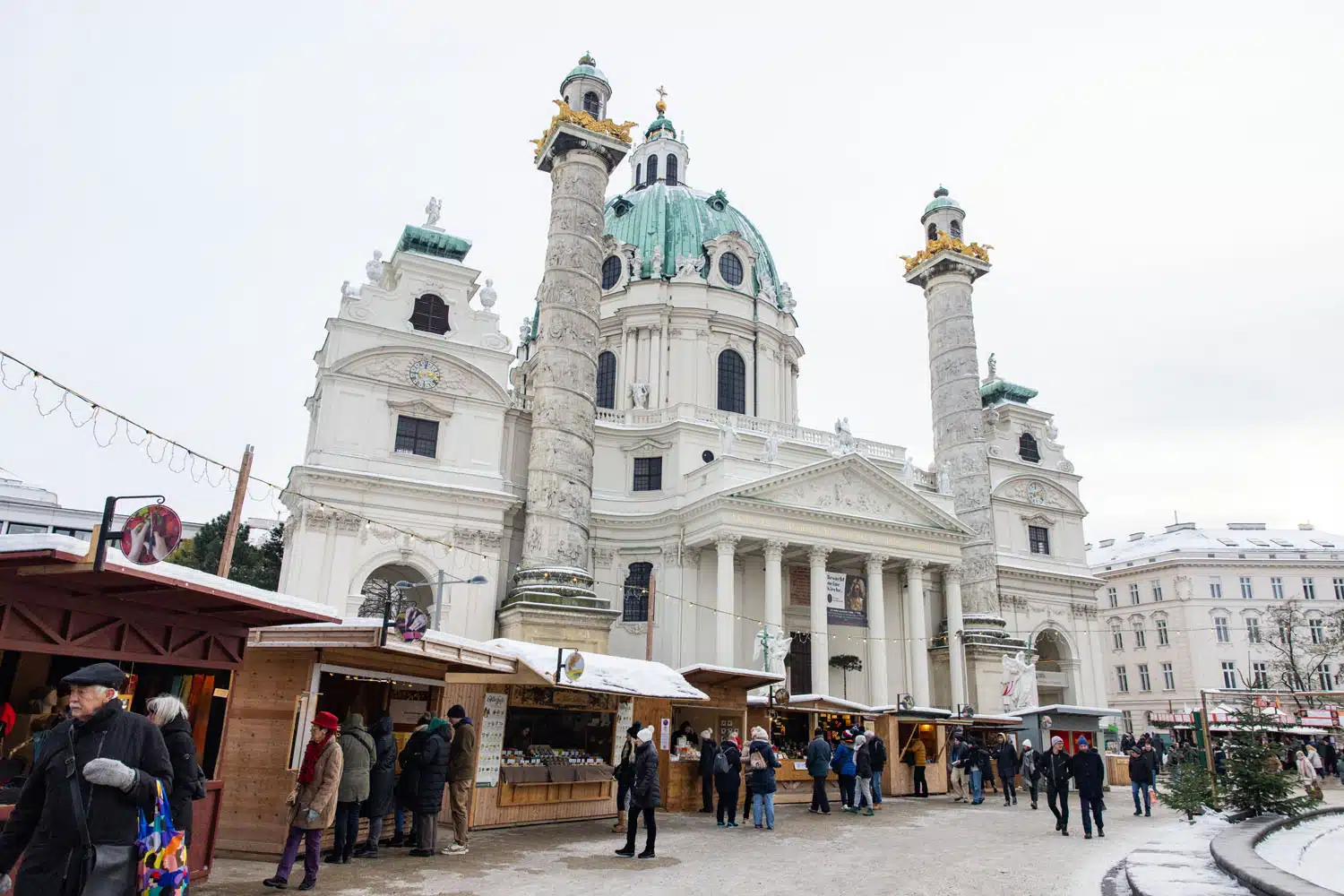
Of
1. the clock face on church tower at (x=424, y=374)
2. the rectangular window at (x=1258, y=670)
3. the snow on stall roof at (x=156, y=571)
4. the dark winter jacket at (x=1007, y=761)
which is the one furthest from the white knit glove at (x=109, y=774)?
the rectangular window at (x=1258, y=670)

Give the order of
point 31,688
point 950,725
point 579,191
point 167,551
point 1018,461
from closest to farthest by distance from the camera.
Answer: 1. point 167,551
2. point 31,688
3. point 950,725
4. point 579,191
5. point 1018,461

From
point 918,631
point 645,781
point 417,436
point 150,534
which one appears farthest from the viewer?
point 918,631

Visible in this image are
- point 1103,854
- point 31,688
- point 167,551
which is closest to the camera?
point 167,551

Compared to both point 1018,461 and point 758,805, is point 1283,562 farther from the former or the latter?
point 758,805

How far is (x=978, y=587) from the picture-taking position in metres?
38.3

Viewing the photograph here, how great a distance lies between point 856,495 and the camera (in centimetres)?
3684

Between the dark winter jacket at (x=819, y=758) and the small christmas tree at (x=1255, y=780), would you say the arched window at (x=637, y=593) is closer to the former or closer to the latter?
the dark winter jacket at (x=819, y=758)

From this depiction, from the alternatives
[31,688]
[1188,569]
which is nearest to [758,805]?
[31,688]

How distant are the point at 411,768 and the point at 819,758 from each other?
8.63 meters

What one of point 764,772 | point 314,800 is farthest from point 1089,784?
point 314,800

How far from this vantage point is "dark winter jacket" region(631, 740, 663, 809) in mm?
11703

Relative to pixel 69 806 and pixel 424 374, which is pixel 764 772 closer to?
pixel 69 806

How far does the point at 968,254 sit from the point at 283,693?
35511 mm

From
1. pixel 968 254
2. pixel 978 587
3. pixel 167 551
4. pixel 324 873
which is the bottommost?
pixel 324 873
